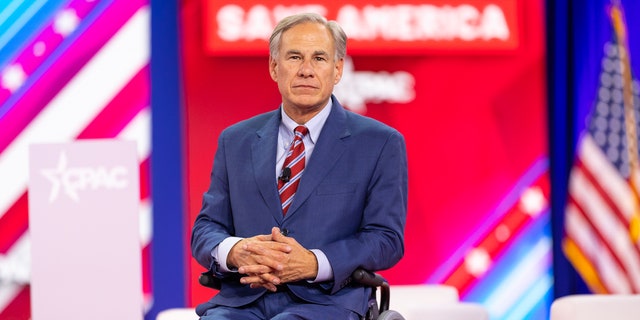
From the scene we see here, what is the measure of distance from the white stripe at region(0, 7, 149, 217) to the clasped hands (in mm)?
2683

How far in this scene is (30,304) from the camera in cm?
505

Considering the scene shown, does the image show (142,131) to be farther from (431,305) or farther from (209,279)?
(209,279)

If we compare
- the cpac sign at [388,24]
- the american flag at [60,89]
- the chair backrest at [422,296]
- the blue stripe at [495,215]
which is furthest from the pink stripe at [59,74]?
the blue stripe at [495,215]

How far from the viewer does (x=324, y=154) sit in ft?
9.22

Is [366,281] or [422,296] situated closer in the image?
[366,281]

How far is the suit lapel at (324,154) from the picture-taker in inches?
108

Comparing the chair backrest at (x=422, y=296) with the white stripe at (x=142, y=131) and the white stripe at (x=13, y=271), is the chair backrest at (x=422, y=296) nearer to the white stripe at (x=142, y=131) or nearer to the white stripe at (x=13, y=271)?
the white stripe at (x=142, y=131)

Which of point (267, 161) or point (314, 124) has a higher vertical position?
point (314, 124)

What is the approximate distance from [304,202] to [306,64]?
0.44 meters

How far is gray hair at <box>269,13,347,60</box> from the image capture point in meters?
2.85

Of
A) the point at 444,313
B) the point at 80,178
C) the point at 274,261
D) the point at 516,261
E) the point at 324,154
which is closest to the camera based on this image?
the point at 274,261

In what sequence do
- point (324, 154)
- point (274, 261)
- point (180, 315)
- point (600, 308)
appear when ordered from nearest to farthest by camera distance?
1. point (274, 261)
2. point (324, 154)
3. point (600, 308)
4. point (180, 315)

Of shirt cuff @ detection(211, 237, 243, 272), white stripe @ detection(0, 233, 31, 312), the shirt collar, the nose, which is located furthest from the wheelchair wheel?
white stripe @ detection(0, 233, 31, 312)

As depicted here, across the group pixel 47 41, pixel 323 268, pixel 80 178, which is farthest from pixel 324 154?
pixel 47 41
